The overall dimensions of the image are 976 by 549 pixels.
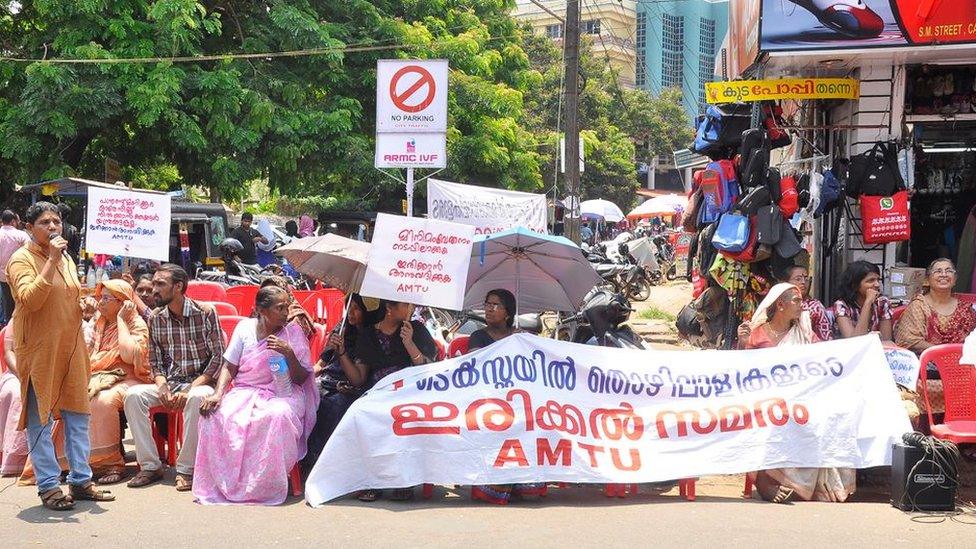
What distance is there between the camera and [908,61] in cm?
965

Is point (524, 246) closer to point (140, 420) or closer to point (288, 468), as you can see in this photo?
point (288, 468)

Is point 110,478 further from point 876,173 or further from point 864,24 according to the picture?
point 864,24

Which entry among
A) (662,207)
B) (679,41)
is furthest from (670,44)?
(662,207)

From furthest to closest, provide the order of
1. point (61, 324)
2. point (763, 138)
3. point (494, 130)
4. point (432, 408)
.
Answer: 1. point (494, 130)
2. point (763, 138)
3. point (432, 408)
4. point (61, 324)

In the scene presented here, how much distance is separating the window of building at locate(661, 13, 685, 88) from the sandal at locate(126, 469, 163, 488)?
2222 inches

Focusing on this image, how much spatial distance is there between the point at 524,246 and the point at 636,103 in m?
42.5

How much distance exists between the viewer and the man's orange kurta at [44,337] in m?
6.29

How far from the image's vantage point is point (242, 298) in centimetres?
1145

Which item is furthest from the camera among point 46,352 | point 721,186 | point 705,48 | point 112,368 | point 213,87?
point 705,48

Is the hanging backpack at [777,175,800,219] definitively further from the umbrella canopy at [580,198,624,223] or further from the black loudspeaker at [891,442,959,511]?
the umbrella canopy at [580,198,624,223]

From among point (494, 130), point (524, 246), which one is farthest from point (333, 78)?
point (524, 246)

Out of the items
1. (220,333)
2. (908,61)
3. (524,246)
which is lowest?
(220,333)

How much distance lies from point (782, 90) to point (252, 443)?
5712mm

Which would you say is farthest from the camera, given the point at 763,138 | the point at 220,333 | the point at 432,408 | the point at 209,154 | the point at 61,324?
the point at 209,154
